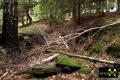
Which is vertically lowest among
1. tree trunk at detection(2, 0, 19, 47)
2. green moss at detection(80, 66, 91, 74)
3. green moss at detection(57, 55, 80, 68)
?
green moss at detection(80, 66, 91, 74)

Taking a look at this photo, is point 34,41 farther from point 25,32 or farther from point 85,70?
point 85,70

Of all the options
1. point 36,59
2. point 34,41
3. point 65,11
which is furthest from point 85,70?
point 65,11

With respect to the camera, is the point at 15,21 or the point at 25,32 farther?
the point at 25,32

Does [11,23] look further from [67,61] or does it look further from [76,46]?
[67,61]

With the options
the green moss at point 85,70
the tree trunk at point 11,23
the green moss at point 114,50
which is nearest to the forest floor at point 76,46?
the green moss at point 85,70

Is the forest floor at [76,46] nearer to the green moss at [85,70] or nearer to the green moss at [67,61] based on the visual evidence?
the green moss at [85,70]

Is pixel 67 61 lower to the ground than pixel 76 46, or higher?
lower

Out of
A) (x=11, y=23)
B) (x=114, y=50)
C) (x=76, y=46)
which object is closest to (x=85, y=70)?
(x=114, y=50)

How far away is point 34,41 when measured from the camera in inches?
548

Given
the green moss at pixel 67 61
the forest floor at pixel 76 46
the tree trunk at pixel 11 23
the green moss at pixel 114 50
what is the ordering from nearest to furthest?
the forest floor at pixel 76 46
the green moss at pixel 67 61
the green moss at pixel 114 50
the tree trunk at pixel 11 23

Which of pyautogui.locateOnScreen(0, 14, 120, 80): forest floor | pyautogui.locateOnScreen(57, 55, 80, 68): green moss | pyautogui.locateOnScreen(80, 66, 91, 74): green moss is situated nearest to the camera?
pyautogui.locateOnScreen(0, 14, 120, 80): forest floor

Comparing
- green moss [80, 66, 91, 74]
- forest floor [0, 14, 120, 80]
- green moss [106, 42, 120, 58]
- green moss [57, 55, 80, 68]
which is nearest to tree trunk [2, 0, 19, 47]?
forest floor [0, 14, 120, 80]

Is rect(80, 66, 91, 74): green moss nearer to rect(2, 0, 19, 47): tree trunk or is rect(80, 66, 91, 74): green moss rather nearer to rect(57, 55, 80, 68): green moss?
rect(57, 55, 80, 68): green moss

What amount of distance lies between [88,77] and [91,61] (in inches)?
48.0
